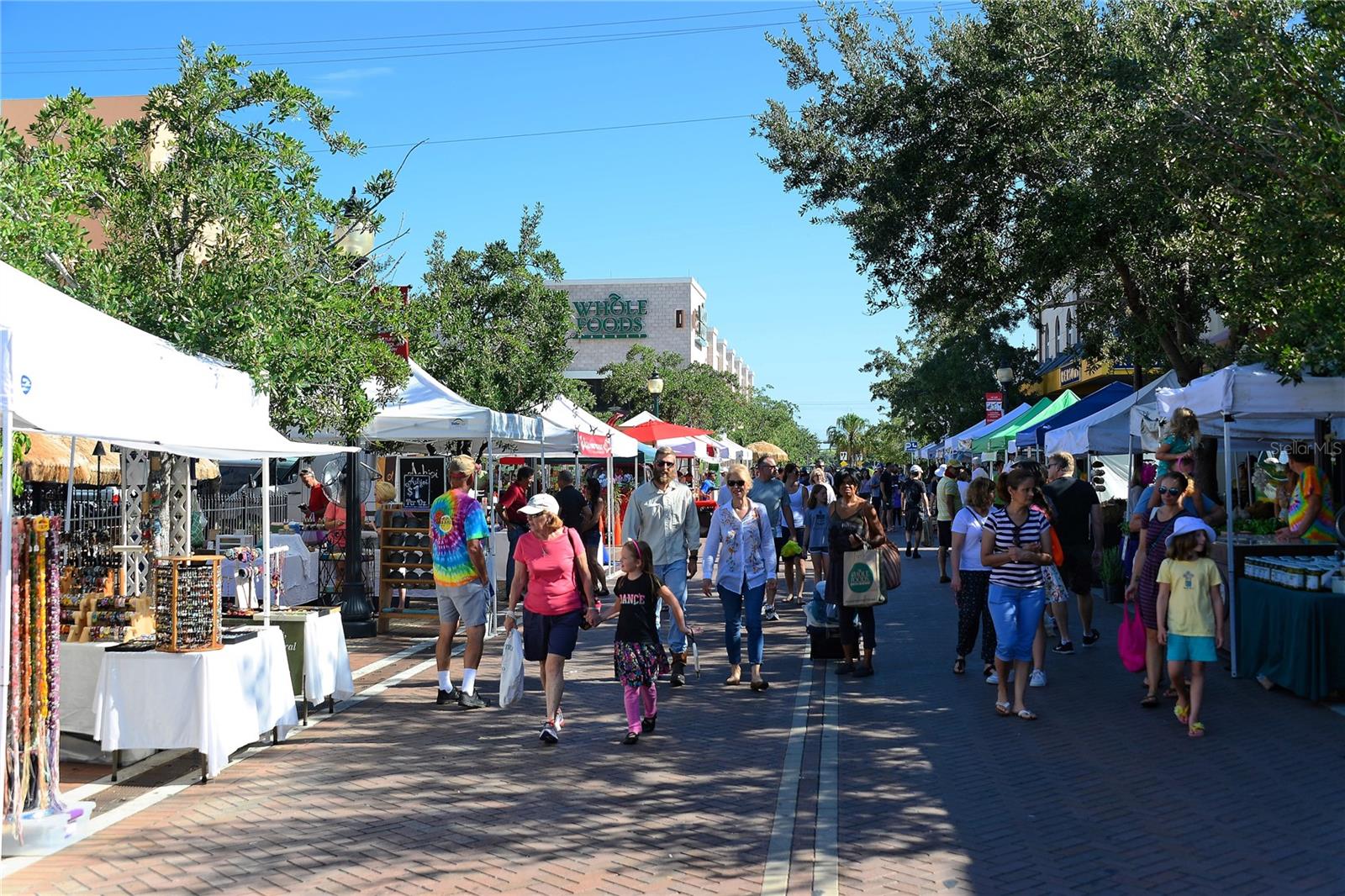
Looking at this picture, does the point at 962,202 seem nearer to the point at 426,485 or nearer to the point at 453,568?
the point at 426,485

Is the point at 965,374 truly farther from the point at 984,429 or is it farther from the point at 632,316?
the point at 632,316

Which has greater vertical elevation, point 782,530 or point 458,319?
point 458,319

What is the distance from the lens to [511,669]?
8883 mm

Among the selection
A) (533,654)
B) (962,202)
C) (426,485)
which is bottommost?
(533,654)

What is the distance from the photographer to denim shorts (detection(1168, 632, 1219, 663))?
26.5ft

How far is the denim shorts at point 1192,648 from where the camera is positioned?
26.5ft

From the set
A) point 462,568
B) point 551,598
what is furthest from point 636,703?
point 462,568

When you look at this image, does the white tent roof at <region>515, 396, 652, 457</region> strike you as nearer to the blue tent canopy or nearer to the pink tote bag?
the blue tent canopy

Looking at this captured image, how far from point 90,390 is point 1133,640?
7649 millimetres

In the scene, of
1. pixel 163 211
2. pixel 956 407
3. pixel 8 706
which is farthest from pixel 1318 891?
pixel 956 407

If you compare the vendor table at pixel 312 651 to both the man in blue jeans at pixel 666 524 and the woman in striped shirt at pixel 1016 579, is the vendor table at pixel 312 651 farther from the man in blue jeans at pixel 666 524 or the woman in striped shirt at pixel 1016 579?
the woman in striped shirt at pixel 1016 579

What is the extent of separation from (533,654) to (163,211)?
5138 mm

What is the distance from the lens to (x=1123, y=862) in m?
5.53

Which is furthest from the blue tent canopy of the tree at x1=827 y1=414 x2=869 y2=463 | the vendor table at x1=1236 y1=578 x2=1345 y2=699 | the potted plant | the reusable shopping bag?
the tree at x1=827 y1=414 x2=869 y2=463
